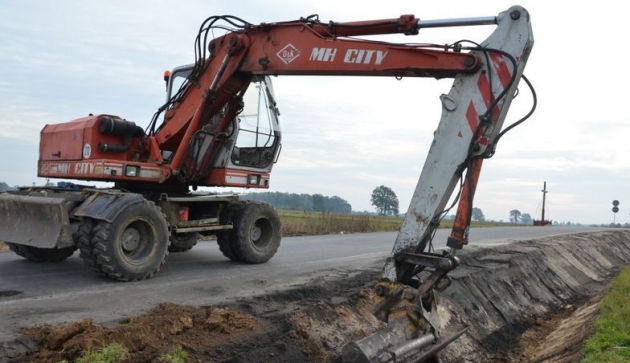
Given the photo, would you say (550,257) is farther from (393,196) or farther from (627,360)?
(393,196)

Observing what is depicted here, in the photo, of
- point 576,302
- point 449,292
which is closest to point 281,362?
point 449,292

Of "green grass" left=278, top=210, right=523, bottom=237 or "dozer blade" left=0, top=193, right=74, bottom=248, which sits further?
"green grass" left=278, top=210, right=523, bottom=237

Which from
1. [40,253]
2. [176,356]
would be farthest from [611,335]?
[40,253]

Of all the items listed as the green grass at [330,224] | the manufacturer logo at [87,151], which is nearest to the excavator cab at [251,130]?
the manufacturer logo at [87,151]

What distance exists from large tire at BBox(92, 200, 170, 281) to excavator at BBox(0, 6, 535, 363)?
0.02m

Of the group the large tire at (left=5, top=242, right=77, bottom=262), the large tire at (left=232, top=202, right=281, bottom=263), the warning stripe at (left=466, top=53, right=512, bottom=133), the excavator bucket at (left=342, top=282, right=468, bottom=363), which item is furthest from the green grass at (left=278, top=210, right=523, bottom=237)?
the warning stripe at (left=466, top=53, right=512, bottom=133)

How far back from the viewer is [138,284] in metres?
7.33

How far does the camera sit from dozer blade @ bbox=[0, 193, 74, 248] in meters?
7.24

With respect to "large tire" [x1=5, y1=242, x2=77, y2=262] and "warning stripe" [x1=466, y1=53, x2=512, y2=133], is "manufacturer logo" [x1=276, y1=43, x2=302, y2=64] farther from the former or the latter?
"large tire" [x1=5, y1=242, x2=77, y2=262]

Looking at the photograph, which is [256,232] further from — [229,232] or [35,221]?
[35,221]

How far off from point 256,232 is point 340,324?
11.7ft

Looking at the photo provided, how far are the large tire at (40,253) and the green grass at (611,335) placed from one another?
7.13 meters

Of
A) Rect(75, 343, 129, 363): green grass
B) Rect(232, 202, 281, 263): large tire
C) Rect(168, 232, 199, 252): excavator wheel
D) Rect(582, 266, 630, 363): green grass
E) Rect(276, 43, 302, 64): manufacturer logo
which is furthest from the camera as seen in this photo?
Rect(168, 232, 199, 252): excavator wheel

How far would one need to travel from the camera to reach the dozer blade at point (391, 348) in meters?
4.55
